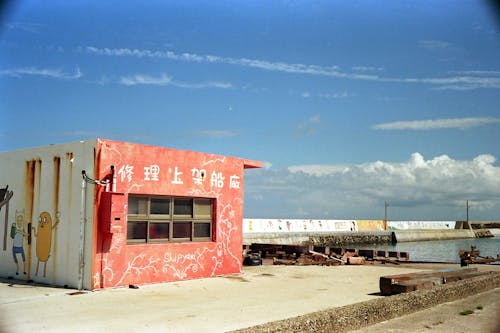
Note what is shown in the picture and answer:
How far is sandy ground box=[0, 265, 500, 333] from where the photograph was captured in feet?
26.3

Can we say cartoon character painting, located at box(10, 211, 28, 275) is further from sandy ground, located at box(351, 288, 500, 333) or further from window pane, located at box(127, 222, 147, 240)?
sandy ground, located at box(351, 288, 500, 333)

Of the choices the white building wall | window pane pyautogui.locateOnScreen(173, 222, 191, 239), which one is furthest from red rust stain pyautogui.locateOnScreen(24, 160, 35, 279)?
window pane pyautogui.locateOnScreen(173, 222, 191, 239)

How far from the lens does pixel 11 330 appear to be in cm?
763

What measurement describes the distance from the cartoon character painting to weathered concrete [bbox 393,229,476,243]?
64.5m

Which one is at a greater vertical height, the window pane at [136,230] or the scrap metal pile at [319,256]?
the window pane at [136,230]

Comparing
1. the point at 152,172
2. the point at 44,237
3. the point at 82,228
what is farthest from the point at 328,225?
the point at 82,228

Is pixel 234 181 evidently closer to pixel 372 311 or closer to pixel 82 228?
pixel 82 228

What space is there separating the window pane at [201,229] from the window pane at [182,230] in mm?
251

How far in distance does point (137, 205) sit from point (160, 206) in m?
0.71

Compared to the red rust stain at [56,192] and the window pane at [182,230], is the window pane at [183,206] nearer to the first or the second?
the window pane at [182,230]

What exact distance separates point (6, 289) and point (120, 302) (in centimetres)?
337

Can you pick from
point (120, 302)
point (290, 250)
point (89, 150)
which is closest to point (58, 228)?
point (89, 150)

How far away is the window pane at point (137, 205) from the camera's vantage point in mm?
12258

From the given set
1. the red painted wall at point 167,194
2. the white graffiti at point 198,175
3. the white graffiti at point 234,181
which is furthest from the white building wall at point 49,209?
the white graffiti at point 234,181
